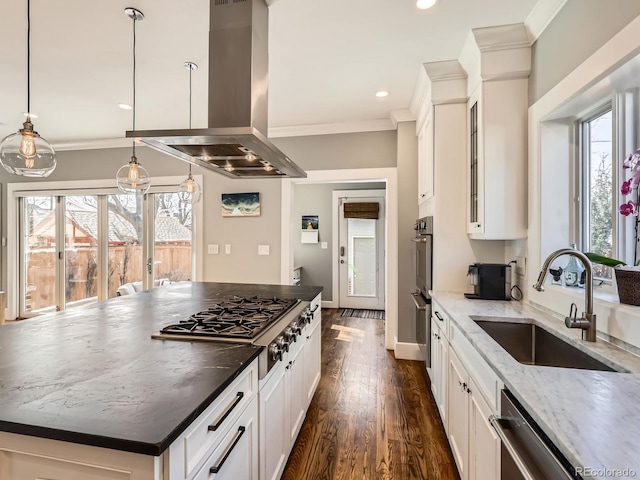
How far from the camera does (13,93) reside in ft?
10.0

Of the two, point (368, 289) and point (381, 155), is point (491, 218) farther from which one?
point (368, 289)

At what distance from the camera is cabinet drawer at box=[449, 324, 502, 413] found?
119cm

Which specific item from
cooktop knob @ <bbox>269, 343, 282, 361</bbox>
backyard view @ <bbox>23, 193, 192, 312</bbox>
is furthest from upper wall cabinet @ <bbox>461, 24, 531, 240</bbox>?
backyard view @ <bbox>23, 193, 192, 312</bbox>

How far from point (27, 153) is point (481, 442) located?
8.39 feet

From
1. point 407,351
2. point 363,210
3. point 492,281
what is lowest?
point 407,351

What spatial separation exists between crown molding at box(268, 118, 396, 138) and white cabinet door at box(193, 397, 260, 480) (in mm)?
3272

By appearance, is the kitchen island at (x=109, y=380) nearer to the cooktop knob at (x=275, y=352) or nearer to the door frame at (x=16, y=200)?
the cooktop knob at (x=275, y=352)

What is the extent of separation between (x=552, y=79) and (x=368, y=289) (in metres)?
4.31

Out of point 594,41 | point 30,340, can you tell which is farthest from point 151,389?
point 594,41

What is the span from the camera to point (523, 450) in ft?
3.05

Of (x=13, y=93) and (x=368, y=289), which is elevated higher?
(x=13, y=93)

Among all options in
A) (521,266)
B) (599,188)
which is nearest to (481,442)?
(521,266)

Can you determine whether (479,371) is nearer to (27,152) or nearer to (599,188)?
(599,188)

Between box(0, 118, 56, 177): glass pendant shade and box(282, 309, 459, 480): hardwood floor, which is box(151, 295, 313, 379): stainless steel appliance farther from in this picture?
box(0, 118, 56, 177): glass pendant shade
